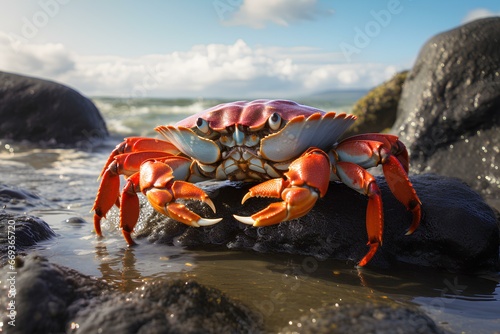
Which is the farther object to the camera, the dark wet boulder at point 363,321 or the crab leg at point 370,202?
the crab leg at point 370,202

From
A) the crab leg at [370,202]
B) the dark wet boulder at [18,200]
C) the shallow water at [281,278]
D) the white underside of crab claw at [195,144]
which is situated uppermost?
the white underside of crab claw at [195,144]

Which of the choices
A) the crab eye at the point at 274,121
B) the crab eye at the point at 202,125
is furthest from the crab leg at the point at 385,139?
the crab eye at the point at 202,125

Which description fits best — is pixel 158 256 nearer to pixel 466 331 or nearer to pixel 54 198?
pixel 466 331

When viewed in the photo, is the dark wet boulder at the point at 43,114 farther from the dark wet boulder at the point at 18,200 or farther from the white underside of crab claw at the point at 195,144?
the white underside of crab claw at the point at 195,144

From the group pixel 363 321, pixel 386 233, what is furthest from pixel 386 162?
pixel 363 321

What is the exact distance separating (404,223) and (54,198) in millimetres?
4189

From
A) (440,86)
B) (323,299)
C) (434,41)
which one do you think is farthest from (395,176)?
(434,41)

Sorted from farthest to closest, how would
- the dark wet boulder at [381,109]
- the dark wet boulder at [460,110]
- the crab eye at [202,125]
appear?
1. the dark wet boulder at [381,109]
2. the dark wet boulder at [460,110]
3. the crab eye at [202,125]

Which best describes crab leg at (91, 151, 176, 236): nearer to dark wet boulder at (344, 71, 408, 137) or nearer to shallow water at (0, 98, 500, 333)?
shallow water at (0, 98, 500, 333)

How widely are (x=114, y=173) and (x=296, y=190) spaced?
63.1 inches

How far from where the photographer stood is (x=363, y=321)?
2.21m

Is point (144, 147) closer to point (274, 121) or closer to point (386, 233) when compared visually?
point (274, 121)

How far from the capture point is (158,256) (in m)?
3.52

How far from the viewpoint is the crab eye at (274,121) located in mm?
3232
